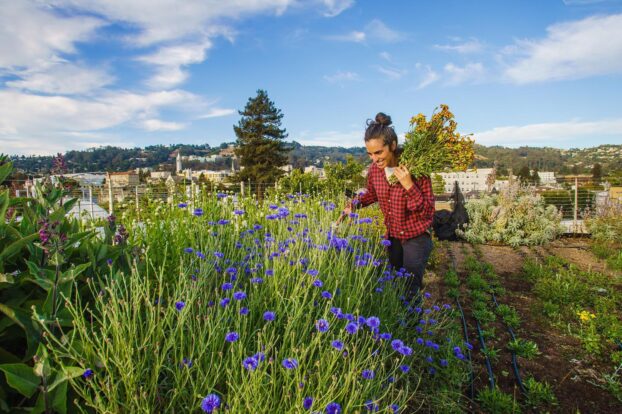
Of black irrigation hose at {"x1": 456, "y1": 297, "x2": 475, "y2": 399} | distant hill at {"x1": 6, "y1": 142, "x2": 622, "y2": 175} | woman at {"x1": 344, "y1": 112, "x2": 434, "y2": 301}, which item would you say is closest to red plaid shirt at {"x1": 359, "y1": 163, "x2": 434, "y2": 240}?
woman at {"x1": 344, "y1": 112, "x2": 434, "y2": 301}

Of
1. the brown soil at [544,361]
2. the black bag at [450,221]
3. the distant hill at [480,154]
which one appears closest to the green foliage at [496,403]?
the brown soil at [544,361]

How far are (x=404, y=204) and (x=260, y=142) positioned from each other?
133ft

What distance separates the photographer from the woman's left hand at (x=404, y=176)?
8.41 feet

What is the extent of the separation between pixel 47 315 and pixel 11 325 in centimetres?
27

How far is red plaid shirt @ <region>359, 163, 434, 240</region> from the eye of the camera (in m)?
2.75

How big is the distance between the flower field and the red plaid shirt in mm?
264

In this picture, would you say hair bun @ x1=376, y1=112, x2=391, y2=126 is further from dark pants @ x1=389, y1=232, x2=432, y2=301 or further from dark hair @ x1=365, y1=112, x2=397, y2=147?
dark pants @ x1=389, y1=232, x2=432, y2=301

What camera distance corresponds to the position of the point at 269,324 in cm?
145

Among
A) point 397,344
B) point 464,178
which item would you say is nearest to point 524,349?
point 397,344

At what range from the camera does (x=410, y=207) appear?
2.73 m

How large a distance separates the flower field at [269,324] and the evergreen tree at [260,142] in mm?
36483

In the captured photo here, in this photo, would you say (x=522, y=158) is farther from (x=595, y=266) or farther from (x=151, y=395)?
(x=151, y=395)

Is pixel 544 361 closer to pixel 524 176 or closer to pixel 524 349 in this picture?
pixel 524 349

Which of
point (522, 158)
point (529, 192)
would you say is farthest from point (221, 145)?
point (529, 192)
